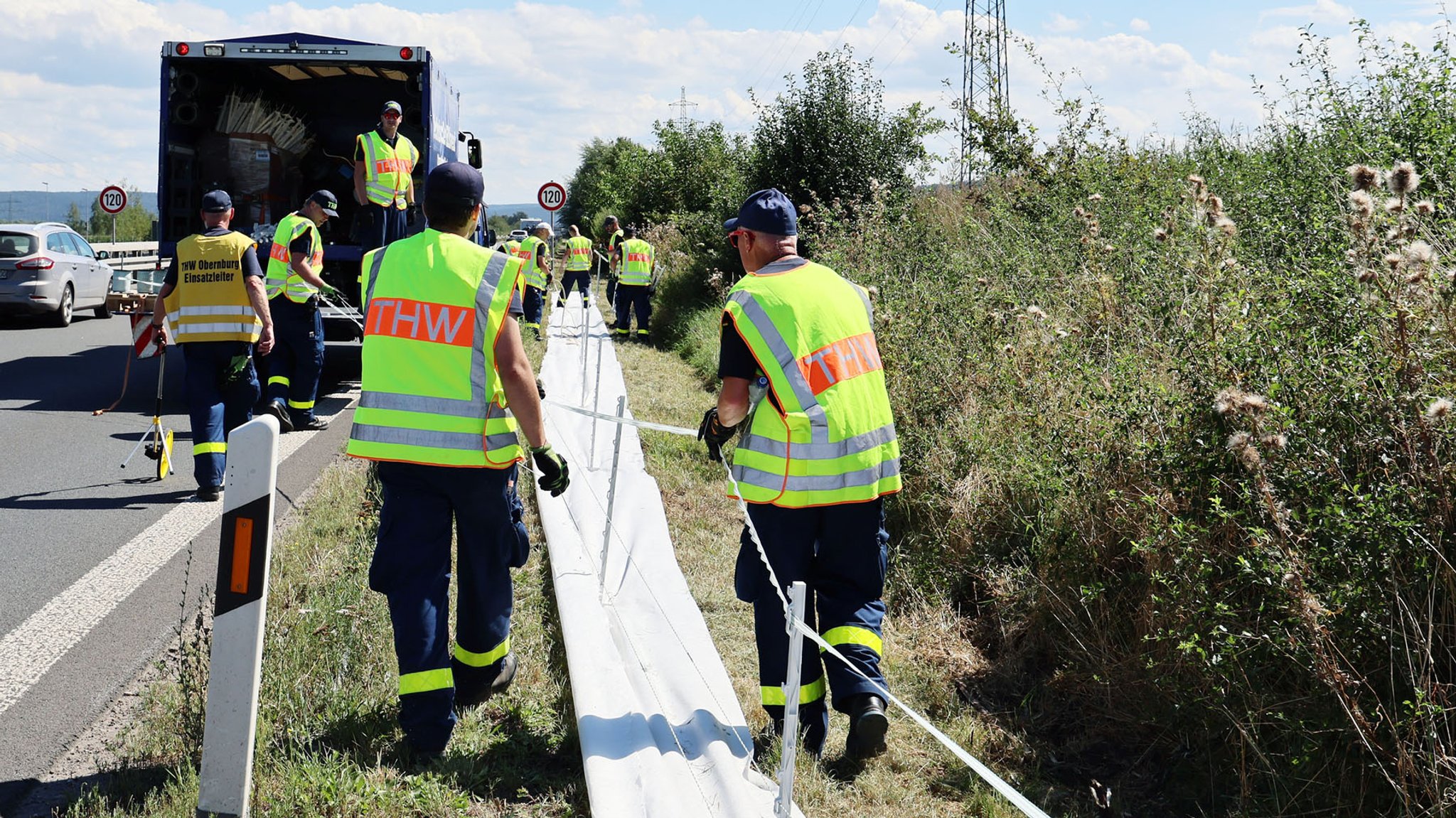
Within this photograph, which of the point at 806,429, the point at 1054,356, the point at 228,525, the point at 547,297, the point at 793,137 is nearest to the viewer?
the point at 228,525

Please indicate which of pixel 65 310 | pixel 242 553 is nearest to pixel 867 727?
pixel 242 553

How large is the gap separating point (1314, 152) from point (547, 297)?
13.8 meters

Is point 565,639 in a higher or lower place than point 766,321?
lower

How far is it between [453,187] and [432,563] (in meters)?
1.29

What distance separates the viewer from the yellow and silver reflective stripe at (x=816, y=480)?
376cm

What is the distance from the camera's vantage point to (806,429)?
3752 mm

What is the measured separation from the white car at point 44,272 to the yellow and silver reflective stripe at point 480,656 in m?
15.2

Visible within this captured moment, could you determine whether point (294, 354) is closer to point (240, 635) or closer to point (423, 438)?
point (423, 438)

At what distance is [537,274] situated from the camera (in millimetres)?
15625

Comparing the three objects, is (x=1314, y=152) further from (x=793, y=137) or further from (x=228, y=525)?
(x=793, y=137)

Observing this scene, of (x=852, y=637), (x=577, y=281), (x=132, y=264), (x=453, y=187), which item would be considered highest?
(x=132, y=264)

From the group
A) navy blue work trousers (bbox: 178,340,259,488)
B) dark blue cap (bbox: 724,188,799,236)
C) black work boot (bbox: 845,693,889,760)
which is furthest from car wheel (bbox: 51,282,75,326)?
black work boot (bbox: 845,693,889,760)

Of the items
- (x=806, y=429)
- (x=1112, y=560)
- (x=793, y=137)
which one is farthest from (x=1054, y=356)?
(x=793, y=137)

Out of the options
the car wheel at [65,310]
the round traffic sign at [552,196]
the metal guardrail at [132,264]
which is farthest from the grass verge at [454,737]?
the round traffic sign at [552,196]
